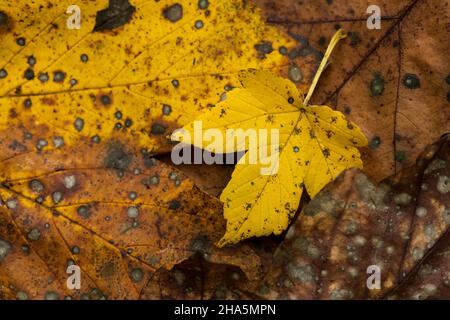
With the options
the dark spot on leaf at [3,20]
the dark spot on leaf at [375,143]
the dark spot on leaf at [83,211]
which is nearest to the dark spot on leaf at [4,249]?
the dark spot on leaf at [83,211]

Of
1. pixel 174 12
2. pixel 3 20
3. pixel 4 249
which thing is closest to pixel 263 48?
pixel 174 12

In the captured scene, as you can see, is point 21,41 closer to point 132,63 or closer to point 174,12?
point 132,63

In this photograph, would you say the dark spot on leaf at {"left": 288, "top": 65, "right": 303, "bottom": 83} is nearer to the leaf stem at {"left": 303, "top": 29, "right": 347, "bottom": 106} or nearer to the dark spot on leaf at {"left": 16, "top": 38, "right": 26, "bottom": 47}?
the leaf stem at {"left": 303, "top": 29, "right": 347, "bottom": 106}

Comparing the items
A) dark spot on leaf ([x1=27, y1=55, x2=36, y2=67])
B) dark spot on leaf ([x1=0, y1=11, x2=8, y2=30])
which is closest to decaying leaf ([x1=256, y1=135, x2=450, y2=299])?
dark spot on leaf ([x1=27, y1=55, x2=36, y2=67])

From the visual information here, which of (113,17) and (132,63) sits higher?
(113,17)

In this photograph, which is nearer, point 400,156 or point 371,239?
point 371,239
